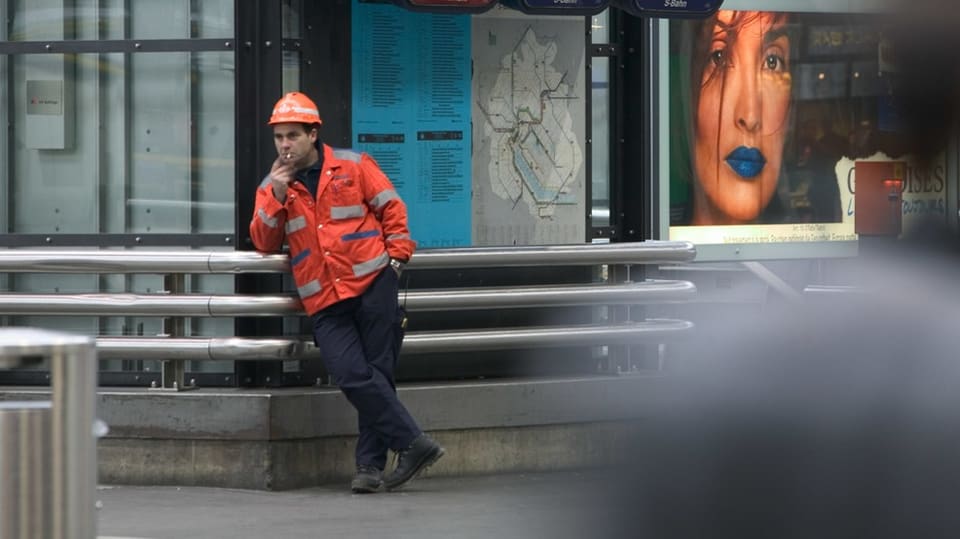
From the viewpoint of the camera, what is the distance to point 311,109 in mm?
7859

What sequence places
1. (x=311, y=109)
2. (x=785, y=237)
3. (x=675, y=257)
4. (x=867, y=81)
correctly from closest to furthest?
1. (x=867, y=81)
2. (x=311, y=109)
3. (x=675, y=257)
4. (x=785, y=237)

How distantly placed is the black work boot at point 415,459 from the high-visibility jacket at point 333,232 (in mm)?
771

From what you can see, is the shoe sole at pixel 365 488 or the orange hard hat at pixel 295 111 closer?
the orange hard hat at pixel 295 111

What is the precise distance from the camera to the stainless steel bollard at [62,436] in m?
3.96

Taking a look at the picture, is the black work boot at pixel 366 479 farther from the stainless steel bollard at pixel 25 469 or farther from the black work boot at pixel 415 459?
the stainless steel bollard at pixel 25 469

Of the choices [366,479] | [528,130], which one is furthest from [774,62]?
[366,479]

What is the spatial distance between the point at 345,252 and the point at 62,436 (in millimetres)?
3882

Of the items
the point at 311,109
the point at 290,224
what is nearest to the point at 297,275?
the point at 290,224

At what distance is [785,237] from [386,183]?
197 inches

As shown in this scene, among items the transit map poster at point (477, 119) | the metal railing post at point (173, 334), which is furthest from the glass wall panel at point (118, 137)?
the transit map poster at point (477, 119)

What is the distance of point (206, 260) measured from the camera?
8.02 meters

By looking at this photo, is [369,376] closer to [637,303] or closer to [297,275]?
[297,275]

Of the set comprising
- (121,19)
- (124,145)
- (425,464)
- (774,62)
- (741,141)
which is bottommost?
(425,464)

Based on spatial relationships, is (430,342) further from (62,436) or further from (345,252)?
(62,436)
